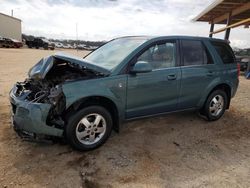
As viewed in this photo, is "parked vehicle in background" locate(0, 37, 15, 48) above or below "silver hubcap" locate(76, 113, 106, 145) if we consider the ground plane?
above

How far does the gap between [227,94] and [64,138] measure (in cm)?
368

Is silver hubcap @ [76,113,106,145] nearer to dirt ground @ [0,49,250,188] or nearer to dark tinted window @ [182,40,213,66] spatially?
dirt ground @ [0,49,250,188]

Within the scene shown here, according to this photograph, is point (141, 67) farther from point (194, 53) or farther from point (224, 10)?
point (224, 10)

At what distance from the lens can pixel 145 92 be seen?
160 inches

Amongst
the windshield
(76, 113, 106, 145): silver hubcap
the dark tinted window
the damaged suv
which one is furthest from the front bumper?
the dark tinted window

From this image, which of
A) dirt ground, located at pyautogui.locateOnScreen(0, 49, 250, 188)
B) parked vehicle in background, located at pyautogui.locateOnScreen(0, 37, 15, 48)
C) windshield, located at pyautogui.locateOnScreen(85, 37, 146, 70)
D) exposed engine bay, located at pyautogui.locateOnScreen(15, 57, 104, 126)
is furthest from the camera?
parked vehicle in background, located at pyautogui.locateOnScreen(0, 37, 15, 48)

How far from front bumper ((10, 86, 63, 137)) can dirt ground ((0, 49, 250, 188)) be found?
39 cm

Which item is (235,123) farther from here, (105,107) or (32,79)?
(32,79)

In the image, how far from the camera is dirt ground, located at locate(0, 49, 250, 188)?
3062 mm

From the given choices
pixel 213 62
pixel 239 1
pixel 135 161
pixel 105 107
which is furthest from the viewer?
pixel 239 1

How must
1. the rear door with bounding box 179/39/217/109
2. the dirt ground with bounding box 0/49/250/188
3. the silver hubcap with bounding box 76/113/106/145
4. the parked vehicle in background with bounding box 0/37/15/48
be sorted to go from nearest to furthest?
the dirt ground with bounding box 0/49/250/188 < the silver hubcap with bounding box 76/113/106/145 < the rear door with bounding box 179/39/217/109 < the parked vehicle in background with bounding box 0/37/15/48

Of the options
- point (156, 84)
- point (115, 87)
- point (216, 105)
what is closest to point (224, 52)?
point (216, 105)

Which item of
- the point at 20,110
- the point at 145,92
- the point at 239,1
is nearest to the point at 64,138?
the point at 20,110

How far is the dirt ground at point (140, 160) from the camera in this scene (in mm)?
3062
